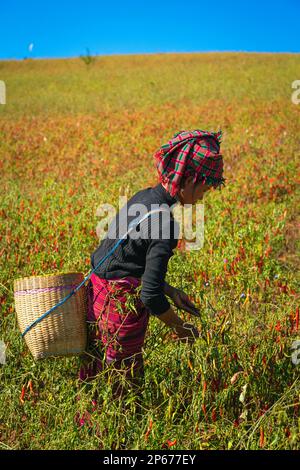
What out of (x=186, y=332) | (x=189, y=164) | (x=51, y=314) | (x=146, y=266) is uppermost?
(x=189, y=164)

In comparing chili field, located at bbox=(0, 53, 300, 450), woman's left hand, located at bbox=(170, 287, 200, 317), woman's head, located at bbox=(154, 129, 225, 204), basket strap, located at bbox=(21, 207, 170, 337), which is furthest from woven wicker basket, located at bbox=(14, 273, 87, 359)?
woman's head, located at bbox=(154, 129, 225, 204)

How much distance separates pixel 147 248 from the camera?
220 centimetres

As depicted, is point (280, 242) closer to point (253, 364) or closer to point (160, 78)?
point (253, 364)

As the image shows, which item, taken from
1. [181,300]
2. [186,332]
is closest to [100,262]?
[181,300]

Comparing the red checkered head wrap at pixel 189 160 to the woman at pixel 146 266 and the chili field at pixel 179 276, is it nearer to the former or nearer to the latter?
the woman at pixel 146 266

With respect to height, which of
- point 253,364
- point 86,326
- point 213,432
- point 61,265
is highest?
point 61,265

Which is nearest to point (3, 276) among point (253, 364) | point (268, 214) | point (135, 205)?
point (135, 205)

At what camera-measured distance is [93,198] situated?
591 centimetres

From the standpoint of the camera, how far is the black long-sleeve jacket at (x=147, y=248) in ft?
6.87

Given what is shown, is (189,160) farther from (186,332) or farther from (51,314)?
(51,314)

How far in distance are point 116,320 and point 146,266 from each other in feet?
1.35

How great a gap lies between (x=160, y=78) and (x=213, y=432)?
28447 millimetres

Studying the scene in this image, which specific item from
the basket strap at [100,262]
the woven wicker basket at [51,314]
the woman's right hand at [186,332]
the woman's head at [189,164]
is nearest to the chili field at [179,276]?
the woman's right hand at [186,332]

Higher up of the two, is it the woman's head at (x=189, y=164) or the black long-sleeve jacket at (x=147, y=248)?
the woman's head at (x=189, y=164)
